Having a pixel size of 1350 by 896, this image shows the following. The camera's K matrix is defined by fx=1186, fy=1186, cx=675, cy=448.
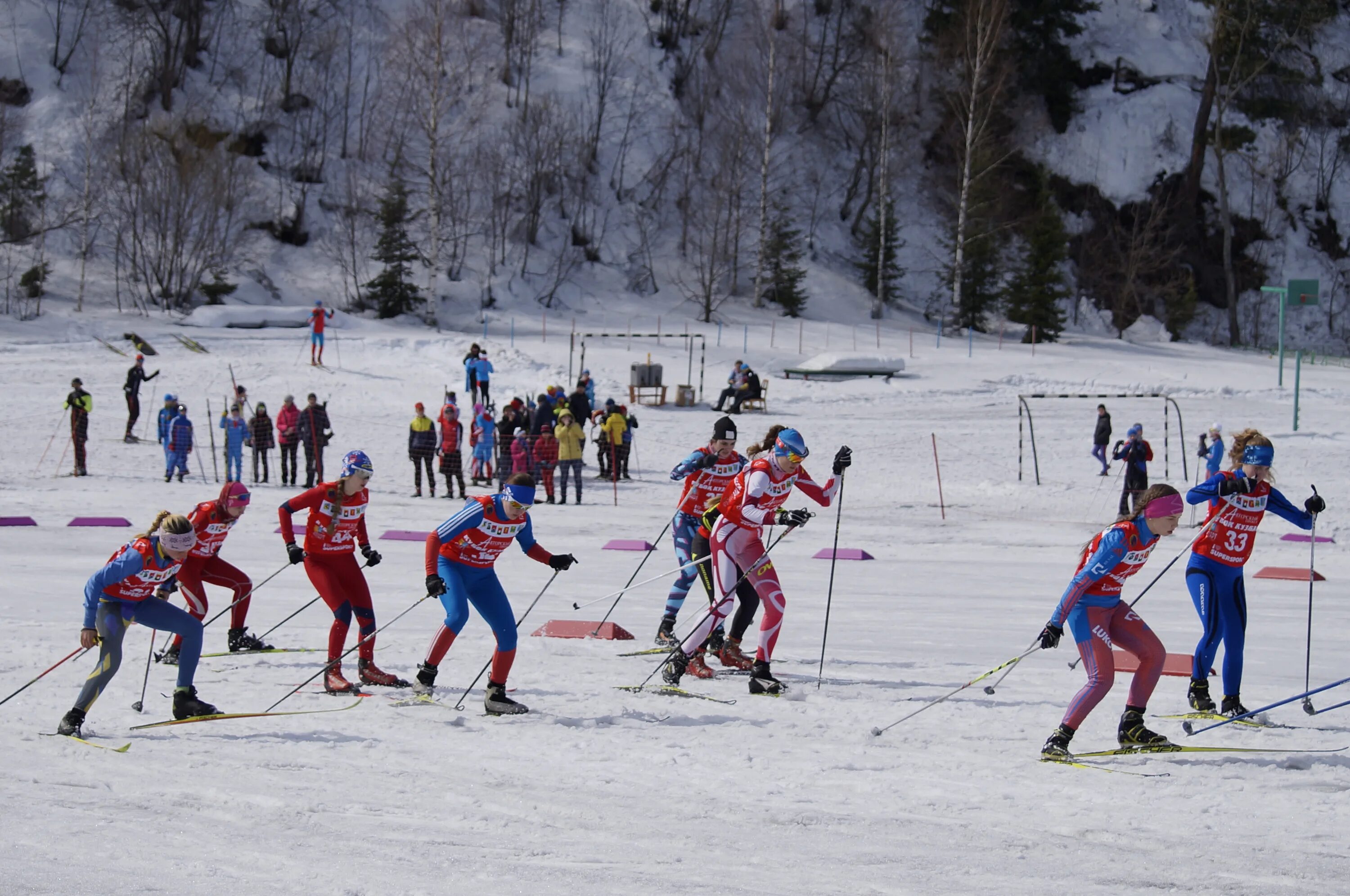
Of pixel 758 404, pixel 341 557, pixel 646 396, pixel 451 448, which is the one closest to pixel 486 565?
pixel 341 557

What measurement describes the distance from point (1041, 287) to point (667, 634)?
34756mm

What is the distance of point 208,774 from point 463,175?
41.9 metres

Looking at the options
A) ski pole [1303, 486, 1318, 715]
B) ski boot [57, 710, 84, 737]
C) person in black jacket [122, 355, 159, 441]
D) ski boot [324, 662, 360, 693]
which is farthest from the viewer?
person in black jacket [122, 355, 159, 441]

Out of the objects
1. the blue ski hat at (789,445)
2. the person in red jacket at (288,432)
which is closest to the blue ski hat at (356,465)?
the blue ski hat at (789,445)

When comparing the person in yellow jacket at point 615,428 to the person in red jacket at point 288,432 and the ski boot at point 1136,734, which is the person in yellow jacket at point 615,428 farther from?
the ski boot at point 1136,734

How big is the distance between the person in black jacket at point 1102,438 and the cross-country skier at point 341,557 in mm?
16841

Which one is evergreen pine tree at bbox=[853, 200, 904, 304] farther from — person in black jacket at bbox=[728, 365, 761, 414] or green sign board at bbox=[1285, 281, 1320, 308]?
person in black jacket at bbox=[728, 365, 761, 414]

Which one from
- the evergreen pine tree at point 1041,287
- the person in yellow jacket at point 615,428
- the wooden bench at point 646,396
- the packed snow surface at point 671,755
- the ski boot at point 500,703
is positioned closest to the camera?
the packed snow surface at point 671,755

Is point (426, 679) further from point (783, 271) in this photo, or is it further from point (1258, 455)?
point (783, 271)

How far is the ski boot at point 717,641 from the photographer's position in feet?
31.8

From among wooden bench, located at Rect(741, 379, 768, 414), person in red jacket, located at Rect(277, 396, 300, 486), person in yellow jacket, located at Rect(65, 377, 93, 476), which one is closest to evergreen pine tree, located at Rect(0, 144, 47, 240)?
person in yellow jacket, located at Rect(65, 377, 93, 476)

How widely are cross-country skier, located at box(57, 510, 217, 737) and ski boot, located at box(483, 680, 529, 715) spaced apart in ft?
6.28

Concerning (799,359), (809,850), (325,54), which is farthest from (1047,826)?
(325,54)

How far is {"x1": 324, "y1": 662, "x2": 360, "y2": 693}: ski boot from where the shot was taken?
8.65m
